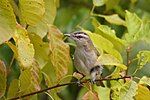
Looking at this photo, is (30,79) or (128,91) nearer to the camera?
(128,91)

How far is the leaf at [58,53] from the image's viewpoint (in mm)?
2252

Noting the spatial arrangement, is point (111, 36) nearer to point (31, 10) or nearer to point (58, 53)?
point (58, 53)

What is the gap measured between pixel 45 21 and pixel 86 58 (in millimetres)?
317

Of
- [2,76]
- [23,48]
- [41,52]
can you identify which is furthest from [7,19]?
[41,52]

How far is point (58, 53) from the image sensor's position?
227 cm

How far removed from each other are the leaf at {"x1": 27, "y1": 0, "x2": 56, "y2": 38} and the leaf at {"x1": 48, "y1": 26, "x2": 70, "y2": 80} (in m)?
0.03

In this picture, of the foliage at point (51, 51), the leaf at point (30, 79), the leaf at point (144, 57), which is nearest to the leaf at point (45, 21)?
the foliage at point (51, 51)

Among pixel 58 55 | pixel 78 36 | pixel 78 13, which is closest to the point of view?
pixel 58 55

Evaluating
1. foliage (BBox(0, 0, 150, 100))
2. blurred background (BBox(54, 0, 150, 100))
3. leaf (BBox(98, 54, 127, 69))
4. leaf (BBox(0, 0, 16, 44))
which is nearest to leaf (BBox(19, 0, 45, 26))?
foliage (BBox(0, 0, 150, 100))

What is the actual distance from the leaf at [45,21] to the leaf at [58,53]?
0.03 metres

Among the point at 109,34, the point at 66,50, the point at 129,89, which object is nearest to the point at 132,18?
the point at 109,34

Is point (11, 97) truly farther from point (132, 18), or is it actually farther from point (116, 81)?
point (132, 18)

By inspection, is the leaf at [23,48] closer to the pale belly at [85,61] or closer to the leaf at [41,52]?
the leaf at [41,52]

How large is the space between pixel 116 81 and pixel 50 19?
14.3 inches
